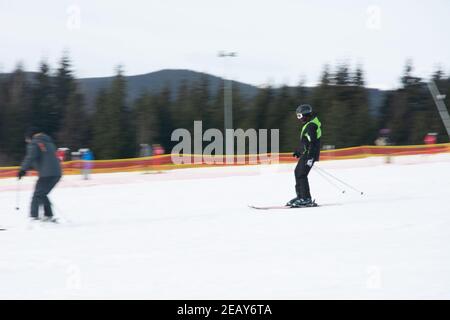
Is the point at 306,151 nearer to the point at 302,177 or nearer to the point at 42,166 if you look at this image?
the point at 302,177

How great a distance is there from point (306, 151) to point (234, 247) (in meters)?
3.42

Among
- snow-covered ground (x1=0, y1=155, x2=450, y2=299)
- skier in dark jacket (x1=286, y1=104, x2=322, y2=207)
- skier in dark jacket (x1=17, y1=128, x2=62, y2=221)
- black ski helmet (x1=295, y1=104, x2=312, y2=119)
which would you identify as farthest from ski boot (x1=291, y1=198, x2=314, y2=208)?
skier in dark jacket (x1=17, y1=128, x2=62, y2=221)

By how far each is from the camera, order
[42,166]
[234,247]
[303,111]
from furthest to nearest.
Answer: [303,111] → [42,166] → [234,247]

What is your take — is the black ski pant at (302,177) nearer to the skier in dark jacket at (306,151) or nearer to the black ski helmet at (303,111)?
the skier in dark jacket at (306,151)

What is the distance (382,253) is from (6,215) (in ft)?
21.3

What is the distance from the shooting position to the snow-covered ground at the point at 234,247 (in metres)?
4.72

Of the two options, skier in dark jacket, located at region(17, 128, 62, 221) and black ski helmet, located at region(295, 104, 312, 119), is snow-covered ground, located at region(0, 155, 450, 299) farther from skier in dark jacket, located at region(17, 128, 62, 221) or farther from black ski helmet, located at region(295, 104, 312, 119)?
black ski helmet, located at region(295, 104, 312, 119)

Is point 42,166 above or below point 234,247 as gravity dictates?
above

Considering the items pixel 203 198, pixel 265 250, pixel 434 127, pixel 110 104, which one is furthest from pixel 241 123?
pixel 265 250

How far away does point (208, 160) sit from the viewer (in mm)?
25750

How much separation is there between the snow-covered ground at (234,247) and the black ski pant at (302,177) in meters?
0.41

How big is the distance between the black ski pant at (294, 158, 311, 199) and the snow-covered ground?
41cm

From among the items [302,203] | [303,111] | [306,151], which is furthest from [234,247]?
[303,111]
